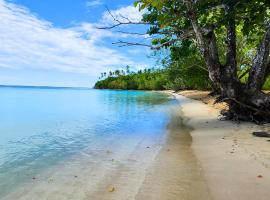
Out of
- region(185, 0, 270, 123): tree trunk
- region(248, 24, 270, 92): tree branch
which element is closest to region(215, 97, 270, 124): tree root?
region(185, 0, 270, 123): tree trunk

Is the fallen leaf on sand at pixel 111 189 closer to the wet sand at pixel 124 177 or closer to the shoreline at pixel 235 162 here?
the wet sand at pixel 124 177

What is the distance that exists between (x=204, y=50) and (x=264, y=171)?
290 inches

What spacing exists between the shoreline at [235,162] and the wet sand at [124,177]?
24cm

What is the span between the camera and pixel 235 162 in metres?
6.79

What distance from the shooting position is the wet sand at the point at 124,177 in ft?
17.6

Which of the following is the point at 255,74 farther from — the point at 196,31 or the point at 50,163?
the point at 50,163

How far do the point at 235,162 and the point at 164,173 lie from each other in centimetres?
164

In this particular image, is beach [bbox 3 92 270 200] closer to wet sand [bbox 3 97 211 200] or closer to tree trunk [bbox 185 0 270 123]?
wet sand [bbox 3 97 211 200]

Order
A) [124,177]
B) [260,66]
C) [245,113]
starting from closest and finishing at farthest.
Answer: [124,177] < [260,66] < [245,113]

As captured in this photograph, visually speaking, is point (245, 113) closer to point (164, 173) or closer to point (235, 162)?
point (235, 162)

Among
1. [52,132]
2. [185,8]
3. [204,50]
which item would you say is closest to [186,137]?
[204,50]

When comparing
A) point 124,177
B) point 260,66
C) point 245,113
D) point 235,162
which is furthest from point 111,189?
point 260,66

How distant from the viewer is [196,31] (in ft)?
38.5

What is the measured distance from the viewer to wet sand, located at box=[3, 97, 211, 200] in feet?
17.6
